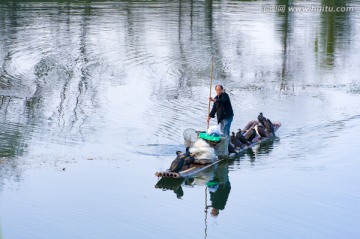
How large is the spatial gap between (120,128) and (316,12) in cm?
3697

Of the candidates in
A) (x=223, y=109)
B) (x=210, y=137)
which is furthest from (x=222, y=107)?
(x=210, y=137)

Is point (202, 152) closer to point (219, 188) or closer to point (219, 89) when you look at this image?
point (219, 188)

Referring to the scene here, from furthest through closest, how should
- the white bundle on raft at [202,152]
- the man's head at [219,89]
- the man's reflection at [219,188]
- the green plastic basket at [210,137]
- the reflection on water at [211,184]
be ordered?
the man's head at [219,89]
the green plastic basket at [210,137]
the white bundle on raft at [202,152]
the reflection on water at [211,184]
the man's reflection at [219,188]

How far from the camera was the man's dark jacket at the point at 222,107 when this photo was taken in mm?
23047

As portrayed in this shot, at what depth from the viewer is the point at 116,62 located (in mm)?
39094

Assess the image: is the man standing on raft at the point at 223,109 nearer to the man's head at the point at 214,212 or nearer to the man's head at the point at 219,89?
the man's head at the point at 219,89

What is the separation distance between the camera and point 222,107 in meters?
23.2

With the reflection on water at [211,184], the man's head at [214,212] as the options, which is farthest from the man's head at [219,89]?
the man's head at [214,212]

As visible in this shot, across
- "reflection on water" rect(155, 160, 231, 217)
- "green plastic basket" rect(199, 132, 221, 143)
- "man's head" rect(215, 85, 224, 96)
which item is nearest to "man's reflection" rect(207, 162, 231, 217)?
"reflection on water" rect(155, 160, 231, 217)

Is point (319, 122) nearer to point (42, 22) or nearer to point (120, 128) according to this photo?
point (120, 128)

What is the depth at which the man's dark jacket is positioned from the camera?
907 inches

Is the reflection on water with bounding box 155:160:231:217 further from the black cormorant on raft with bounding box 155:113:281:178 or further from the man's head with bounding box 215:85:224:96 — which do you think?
the man's head with bounding box 215:85:224:96

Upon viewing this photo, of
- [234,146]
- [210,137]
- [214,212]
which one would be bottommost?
[214,212]

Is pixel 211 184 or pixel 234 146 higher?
pixel 234 146
